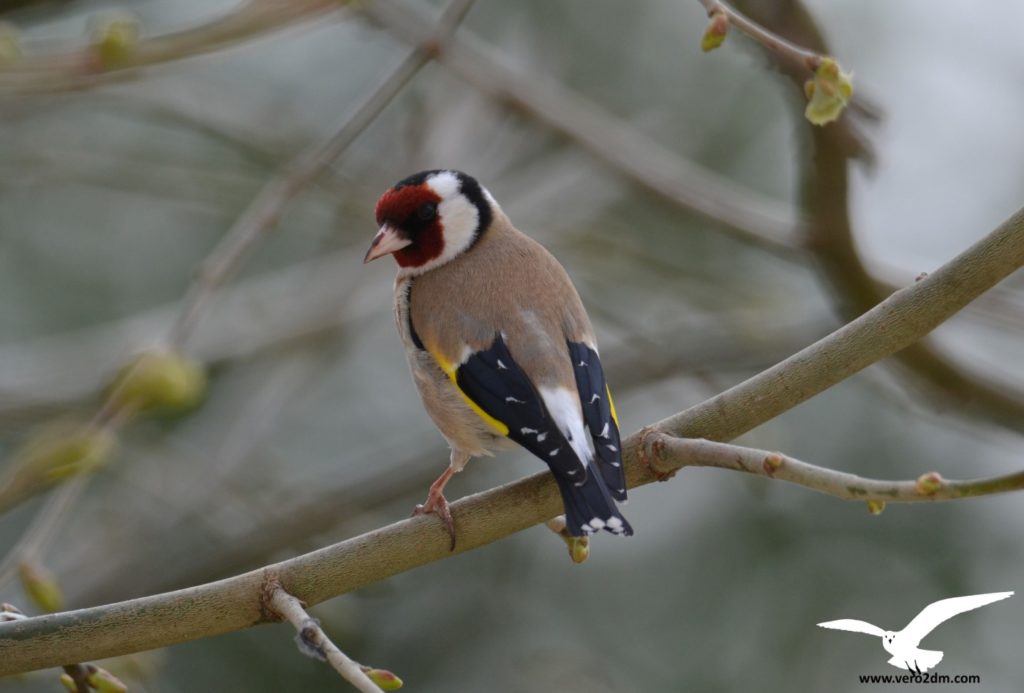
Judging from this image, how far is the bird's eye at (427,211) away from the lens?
436 centimetres

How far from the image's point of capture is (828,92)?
2.82m

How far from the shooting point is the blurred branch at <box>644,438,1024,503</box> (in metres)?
2.31

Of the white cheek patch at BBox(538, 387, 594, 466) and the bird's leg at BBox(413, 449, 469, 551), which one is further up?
the white cheek patch at BBox(538, 387, 594, 466)

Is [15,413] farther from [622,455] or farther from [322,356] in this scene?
[622,455]

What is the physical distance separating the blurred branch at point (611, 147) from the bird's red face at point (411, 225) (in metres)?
0.52

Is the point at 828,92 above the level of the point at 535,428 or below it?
above

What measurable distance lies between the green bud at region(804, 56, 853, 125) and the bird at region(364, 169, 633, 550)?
98cm

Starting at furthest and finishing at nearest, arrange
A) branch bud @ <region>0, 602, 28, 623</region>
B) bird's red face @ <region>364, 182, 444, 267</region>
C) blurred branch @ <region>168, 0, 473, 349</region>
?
bird's red face @ <region>364, 182, 444, 267</region> → blurred branch @ <region>168, 0, 473, 349</region> → branch bud @ <region>0, 602, 28, 623</region>

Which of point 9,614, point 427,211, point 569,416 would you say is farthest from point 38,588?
point 427,211

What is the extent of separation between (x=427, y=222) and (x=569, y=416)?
1.13 metres

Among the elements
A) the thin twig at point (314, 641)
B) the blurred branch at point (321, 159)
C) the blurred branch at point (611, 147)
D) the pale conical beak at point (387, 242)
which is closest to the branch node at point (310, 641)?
the thin twig at point (314, 641)

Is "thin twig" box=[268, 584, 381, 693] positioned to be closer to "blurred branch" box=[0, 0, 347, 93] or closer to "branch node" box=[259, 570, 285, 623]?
"branch node" box=[259, 570, 285, 623]

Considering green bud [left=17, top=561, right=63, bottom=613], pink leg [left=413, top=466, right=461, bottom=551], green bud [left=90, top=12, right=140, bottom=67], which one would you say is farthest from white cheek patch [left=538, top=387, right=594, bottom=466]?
green bud [left=90, top=12, right=140, bottom=67]

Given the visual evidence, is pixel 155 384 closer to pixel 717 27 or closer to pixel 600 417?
pixel 600 417
